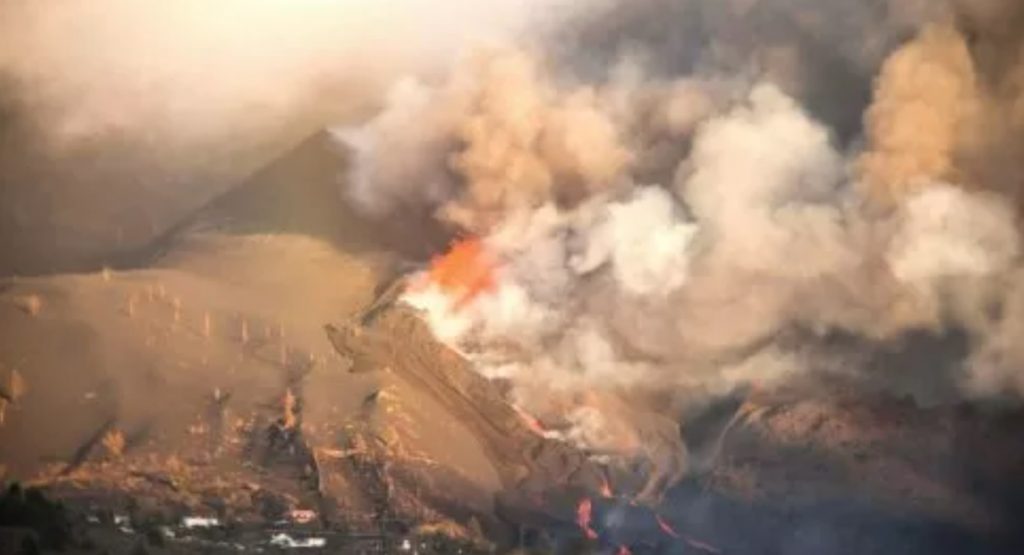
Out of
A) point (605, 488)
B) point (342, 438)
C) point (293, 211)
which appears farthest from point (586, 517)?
point (293, 211)

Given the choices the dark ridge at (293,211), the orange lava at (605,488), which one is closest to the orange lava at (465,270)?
the dark ridge at (293,211)

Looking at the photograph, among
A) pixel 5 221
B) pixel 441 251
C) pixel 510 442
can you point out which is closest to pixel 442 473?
pixel 510 442

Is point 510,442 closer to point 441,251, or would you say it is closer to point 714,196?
point 441,251

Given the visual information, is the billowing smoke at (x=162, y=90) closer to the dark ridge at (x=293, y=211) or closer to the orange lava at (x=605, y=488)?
the dark ridge at (x=293, y=211)

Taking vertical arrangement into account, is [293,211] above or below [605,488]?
above

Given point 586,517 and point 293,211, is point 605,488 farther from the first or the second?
point 293,211

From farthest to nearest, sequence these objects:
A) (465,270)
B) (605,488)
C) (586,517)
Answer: (465,270), (605,488), (586,517)

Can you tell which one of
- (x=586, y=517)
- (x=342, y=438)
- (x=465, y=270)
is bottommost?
(x=586, y=517)
